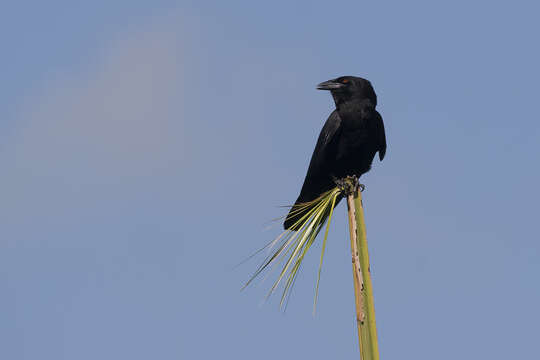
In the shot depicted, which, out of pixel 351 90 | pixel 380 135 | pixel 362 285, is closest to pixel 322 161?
pixel 380 135

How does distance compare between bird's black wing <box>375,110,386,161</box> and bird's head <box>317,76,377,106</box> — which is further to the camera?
bird's head <box>317,76,377,106</box>

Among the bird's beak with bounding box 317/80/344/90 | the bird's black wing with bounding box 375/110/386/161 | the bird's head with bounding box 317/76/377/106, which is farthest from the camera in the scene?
the bird's beak with bounding box 317/80/344/90

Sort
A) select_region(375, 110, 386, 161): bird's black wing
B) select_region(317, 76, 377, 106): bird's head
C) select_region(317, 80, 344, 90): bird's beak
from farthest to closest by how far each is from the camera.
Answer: select_region(317, 80, 344, 90): bird's beak, select_region(317, 76, 377, 106): bird's head, select_region(375, 110, 386, 161): bird's black wing

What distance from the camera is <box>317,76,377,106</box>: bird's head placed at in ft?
24.3

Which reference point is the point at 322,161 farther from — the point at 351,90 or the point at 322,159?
the point at 351,90

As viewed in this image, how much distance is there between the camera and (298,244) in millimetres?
3764

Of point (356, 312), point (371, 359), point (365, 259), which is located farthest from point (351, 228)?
point (371, 359)

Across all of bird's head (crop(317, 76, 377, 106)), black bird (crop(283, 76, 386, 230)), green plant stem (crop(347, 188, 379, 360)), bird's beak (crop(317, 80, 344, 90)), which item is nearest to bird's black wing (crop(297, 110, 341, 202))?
black bird (crop(283, 76, 386, 230))

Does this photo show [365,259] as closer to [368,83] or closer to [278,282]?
[278,282]

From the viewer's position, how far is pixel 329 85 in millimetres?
7621

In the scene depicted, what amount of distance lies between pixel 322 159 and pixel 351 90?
0.80 meters

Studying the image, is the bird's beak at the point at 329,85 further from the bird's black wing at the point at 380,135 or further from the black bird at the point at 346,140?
the bird's black wing at the point at 380,135

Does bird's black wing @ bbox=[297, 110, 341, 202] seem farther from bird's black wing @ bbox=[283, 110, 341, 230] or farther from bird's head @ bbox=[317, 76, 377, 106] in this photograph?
bird's head @ bbox=[317, 76, 377, 106]

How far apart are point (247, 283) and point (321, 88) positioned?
4.80m
